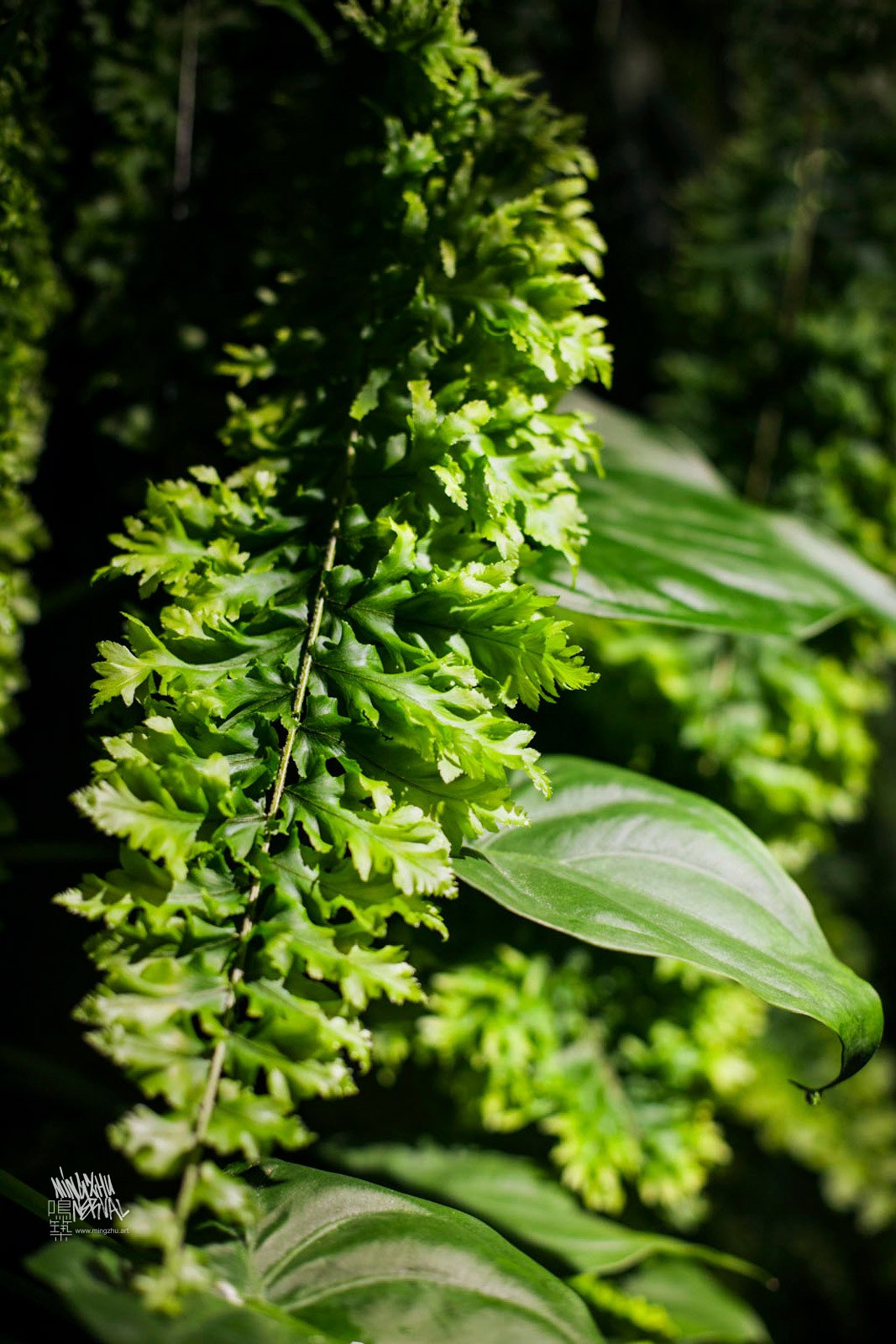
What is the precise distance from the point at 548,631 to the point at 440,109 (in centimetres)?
33

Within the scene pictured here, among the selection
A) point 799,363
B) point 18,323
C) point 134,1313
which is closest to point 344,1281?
point 134,1313

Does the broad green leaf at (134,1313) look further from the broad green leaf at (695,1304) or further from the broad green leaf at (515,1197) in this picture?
the broad green leaf at (695,1304)

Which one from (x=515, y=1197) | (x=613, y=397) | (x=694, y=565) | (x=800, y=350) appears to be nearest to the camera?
(x=694, y=565)

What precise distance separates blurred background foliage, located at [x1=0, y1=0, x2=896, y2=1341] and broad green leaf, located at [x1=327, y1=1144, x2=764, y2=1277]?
3cm

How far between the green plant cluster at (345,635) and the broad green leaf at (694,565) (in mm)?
59

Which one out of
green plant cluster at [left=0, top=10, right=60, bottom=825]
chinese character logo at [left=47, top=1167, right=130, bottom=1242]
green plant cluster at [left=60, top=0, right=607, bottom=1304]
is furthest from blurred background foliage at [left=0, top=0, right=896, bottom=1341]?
chinese character logo at [left=47, top=1167, right=130, bottom=1242]

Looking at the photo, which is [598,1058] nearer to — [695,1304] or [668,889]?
[695,1304]

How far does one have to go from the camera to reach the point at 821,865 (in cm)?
221

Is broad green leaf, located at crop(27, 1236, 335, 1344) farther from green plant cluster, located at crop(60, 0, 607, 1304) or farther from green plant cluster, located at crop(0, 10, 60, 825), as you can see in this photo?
green plant cluster, located at crop(0, 10, 60, 825)

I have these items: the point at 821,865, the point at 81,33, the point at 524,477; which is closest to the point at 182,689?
the point at 524,477

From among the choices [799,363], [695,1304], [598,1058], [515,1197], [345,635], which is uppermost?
[799,363]

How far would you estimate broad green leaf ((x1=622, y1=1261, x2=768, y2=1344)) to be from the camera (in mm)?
822

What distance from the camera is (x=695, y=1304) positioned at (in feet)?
3.06

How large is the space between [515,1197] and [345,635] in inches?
28.4
